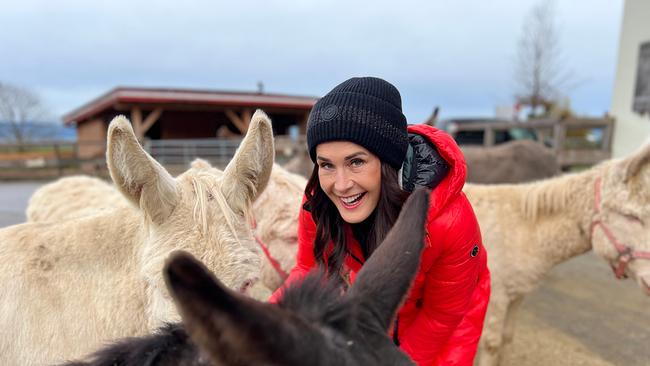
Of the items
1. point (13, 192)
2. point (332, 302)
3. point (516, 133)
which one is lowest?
point (13, 192)

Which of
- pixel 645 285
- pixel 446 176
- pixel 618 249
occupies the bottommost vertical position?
pixel 645 285

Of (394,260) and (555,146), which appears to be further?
(555,146)

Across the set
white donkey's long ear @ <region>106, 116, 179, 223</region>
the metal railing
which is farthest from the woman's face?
the metal railing

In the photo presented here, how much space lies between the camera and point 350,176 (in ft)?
5.74

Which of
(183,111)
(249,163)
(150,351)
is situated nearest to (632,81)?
(249,163)

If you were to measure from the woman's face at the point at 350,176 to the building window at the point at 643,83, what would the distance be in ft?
Result: 36.9

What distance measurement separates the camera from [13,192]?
11867mm

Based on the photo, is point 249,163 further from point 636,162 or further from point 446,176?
point 636,162

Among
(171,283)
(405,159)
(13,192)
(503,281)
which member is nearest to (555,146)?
(503,281)

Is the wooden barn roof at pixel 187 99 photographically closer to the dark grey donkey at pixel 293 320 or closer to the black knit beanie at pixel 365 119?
the black knit beanie at pixel 365 119

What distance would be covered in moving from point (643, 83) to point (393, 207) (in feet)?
38.2

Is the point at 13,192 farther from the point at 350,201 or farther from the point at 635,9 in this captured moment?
the point at 635,9

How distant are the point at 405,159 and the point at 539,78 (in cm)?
1996

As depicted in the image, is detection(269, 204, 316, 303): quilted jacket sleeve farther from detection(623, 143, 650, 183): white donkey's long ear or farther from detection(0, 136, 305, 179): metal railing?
detection(0, 136, 305, 179): metal railing
